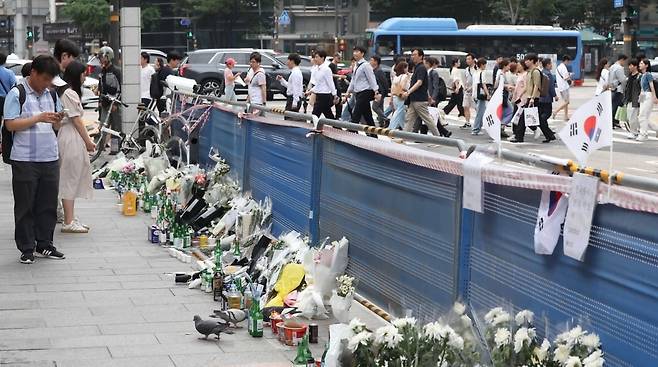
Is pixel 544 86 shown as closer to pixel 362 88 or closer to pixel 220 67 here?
pixel 362 88

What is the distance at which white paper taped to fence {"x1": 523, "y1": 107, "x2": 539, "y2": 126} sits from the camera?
74.0 feet

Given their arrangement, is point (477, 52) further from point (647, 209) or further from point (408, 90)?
point (647, 209)

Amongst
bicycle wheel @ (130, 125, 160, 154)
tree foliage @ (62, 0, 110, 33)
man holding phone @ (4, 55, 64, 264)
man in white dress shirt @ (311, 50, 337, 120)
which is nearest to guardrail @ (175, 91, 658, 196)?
man holding phone @ (4, 55, 64, 264)

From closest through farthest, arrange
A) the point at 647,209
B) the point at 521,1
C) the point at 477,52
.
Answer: the point at 647,209 → the point at 477,52 → the point at 521,1

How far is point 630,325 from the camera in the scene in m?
4.27

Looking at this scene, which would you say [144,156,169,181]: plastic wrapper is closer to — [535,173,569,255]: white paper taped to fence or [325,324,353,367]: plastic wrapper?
[325,324,353,367]: plastic wrapper

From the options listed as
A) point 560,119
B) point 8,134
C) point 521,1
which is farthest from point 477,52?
point 8,134

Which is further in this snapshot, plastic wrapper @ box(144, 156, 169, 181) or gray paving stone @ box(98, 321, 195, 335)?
plastic wrapper @ box(144, 156, 169, 181)

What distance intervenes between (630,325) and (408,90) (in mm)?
16711

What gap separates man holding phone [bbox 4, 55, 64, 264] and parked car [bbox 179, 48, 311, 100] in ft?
93.8

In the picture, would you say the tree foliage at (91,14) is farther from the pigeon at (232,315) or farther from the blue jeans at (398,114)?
the pigeon at (232,315)

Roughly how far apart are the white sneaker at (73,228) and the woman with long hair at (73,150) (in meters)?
0.19

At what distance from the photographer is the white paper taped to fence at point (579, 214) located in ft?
14.5

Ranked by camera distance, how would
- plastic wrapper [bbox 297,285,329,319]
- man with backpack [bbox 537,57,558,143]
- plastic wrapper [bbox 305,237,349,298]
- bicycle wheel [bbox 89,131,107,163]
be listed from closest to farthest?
plastic wrapper [bbox 297,285,329,319] → plastic wrapper [bbox 305,237,349,298] → bicycle wheel [bbox 89,131,107,163] → man with backpack [bbox 537,57,558,143]
